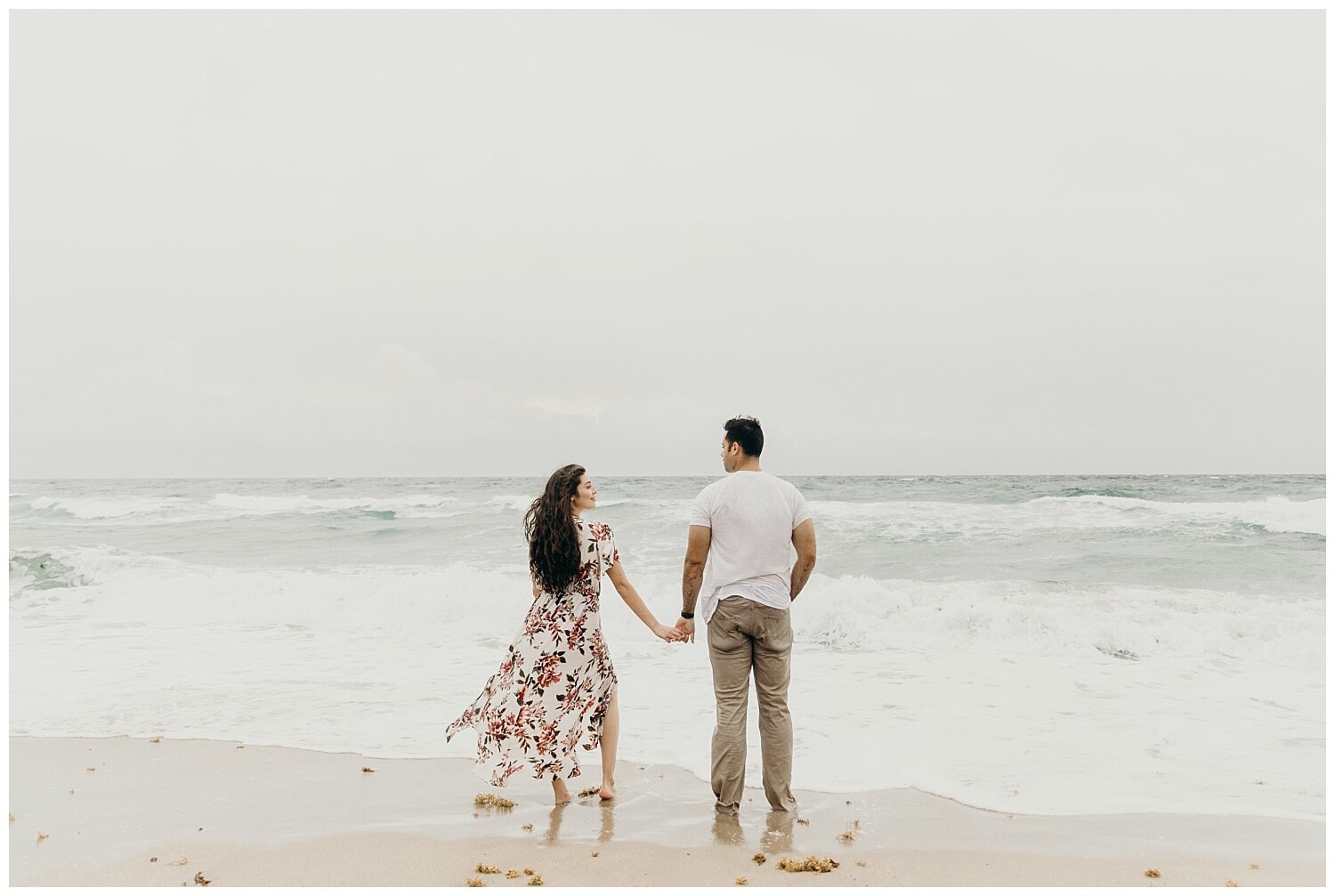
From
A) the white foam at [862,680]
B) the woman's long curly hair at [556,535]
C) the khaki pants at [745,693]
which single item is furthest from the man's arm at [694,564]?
A: the white foam at [862,680]

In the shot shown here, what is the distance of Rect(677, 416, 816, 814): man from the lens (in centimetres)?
471

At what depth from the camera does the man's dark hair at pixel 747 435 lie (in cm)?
488

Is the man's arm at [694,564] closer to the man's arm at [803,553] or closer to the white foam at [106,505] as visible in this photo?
the man's arm at [803,553]

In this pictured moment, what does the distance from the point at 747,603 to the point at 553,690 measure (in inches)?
48.7

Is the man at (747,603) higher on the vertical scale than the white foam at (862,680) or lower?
higher

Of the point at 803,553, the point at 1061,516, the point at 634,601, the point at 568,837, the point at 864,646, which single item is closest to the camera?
the point at 568,837

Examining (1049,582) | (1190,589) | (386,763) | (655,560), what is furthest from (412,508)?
(386,763)

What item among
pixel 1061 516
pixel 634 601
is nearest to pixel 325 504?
pixel 1061 516

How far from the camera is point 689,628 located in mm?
4887

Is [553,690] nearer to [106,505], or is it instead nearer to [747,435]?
[747,435]

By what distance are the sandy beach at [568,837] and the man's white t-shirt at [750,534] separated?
3.86 ft

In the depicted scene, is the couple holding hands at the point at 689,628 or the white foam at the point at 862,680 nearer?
the couple holding hands at the point at 689,628

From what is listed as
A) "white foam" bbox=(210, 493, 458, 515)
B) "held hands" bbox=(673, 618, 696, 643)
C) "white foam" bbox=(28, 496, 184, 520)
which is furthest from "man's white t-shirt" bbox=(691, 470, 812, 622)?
"white foam" bbox=(28, 496, 184, 520)

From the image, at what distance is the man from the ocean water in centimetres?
96
